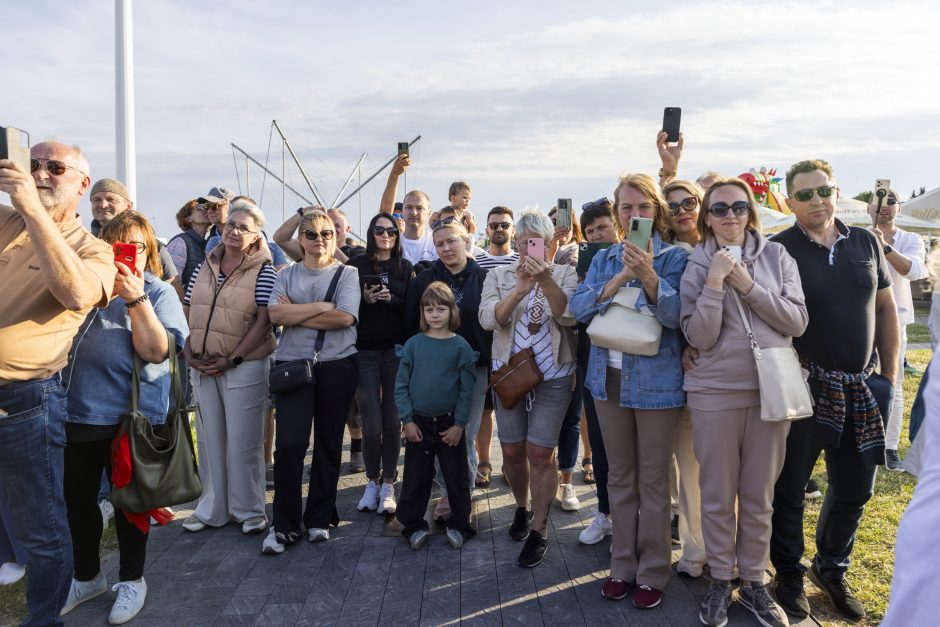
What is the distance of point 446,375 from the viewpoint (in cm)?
429

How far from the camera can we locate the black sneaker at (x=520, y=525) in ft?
14.3

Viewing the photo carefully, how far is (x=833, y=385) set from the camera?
11.0ft

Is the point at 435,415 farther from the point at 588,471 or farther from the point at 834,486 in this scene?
the point at 834,486

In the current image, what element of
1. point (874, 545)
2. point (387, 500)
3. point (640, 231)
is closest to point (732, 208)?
point (640, 231)

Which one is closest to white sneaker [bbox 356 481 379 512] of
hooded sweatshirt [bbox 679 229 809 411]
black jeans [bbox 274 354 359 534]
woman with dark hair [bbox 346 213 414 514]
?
woman with dark hair [bbox 346 213 414 514]

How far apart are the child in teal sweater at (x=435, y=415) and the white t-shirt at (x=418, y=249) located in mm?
1611

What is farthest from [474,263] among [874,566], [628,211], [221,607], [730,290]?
[874,566]

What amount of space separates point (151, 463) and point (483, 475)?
9.16ft

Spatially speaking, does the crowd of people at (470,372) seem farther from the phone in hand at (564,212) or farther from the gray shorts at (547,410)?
the phone in hand at (564,212)

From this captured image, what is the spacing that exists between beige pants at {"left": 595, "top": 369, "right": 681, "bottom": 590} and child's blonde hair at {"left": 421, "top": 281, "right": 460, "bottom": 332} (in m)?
1.22

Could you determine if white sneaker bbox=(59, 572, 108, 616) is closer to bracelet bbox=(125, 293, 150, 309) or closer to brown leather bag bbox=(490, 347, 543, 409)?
bracelet bbox=(125, 293, 150, 309)

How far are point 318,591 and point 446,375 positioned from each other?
1.47 meters

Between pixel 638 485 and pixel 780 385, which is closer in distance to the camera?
pixel 780 385

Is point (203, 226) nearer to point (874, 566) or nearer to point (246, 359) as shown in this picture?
point (246, 359)
